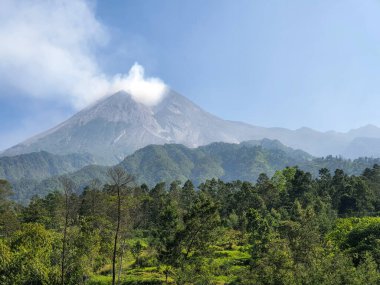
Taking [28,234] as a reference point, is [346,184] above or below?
above

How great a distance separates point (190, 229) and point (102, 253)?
21.1 m

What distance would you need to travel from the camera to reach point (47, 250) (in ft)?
151

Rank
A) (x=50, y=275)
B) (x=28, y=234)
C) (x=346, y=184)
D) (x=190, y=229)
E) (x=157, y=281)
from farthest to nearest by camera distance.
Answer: (x=346, y=184) → (x=28, y=234) → (x=157, y=281) → (x=50, y=275) → (x=190, y=229)

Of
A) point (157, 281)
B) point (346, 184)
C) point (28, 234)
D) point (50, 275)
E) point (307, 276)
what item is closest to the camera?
point (307, 276)

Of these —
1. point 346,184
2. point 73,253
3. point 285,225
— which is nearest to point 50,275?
point 73,253

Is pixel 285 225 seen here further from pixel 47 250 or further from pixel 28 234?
pixel 28 234

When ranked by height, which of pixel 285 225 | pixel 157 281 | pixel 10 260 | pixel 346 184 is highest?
pixel 346 184

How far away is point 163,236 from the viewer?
131ft

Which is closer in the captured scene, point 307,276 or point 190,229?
point 307,276

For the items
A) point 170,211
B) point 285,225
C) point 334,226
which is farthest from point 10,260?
point 334,226

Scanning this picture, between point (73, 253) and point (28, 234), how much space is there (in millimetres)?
9119

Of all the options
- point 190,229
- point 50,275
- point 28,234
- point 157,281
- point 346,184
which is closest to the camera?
point 190,229

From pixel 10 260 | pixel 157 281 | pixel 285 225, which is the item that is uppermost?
pixel 285 225

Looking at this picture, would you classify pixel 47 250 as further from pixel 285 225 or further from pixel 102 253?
pixel 285 225
